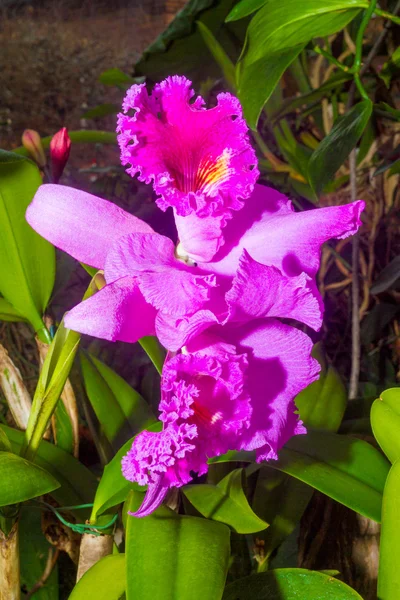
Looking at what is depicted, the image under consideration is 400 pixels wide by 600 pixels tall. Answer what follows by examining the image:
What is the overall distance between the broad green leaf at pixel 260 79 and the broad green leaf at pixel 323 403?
347 mm

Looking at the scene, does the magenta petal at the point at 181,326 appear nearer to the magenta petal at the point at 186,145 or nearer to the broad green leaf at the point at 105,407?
the magenta petal at the point at 186,145

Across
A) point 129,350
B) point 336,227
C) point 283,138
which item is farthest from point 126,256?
point 283,138

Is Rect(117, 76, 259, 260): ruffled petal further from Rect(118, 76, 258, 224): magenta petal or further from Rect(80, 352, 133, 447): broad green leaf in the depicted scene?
Rect(80, 352, 133, 447): broad green leaf

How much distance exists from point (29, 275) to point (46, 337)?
0.07 metres

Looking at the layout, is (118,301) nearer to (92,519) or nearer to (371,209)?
(92,519)

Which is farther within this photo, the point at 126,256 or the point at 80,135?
the point at 80,135

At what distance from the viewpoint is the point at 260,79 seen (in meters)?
0.65

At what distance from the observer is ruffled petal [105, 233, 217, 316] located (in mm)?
389

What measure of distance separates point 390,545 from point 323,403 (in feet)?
0.89

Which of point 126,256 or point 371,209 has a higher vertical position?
point 126,256

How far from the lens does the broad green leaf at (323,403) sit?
699mm

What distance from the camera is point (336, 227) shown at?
42 centimetres

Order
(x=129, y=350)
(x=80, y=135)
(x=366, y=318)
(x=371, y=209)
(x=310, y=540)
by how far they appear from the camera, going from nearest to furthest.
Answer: (x=310, y=540), (x=80, y=135), (x=129, y=350), (x=366, y=318), (x=371, y=209)

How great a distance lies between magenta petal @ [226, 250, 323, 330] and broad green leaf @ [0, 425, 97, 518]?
368 mm
